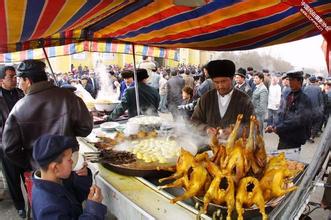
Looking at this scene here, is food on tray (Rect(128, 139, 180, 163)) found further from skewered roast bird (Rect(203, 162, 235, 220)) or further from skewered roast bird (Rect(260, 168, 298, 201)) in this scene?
skewered roast bird (Rect(260, 168, 298, 201))

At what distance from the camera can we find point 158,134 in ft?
10.4

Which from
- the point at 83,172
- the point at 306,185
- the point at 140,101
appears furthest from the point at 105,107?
the point at 306,185

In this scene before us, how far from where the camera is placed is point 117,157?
2475mm

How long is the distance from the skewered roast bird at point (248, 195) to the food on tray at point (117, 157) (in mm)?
1082

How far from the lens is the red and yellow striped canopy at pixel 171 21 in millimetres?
2246

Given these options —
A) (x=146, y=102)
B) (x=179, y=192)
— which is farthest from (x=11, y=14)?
(x=146, y=102)

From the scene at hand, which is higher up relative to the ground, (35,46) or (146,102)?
(35,46)

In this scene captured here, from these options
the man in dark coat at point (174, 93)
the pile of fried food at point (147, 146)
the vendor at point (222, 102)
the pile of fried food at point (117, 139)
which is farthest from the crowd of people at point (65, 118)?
the man in dark coat at point (174, 93)

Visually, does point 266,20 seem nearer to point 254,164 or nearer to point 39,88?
point 254,164

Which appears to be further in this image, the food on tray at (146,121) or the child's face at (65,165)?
the food on tray at (146,121)

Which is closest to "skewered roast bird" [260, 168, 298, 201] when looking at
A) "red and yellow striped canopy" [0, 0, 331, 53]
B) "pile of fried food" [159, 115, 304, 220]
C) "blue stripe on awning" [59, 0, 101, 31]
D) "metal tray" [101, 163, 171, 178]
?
"pile of fried food" [159, 115, 304, 220]

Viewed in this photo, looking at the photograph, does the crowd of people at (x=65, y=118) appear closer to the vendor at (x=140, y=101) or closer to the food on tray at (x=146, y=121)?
the vendor at (x=140, y=101)

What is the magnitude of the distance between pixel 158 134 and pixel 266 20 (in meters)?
1.56

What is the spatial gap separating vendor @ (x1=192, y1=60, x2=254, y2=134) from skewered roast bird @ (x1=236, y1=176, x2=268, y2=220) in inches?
56.7
